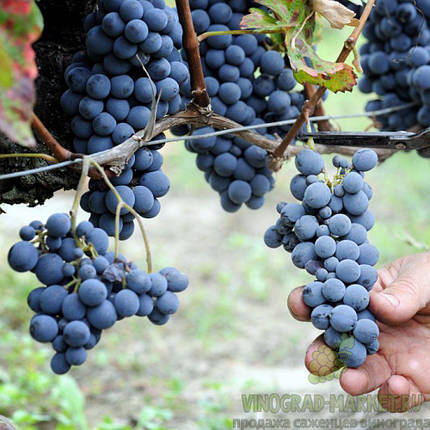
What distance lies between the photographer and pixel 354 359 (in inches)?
31.1

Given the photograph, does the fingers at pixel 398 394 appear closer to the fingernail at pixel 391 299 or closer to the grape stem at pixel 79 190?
the fingernail at pixel 391 299

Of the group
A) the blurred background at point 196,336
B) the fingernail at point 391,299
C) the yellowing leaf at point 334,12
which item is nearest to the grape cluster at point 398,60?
the blurred background at point 196,336

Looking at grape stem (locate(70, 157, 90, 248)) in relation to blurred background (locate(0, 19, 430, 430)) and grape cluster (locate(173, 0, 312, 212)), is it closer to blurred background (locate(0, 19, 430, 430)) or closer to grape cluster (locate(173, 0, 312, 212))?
grape cluster (locate(173, 0, 312, 212))

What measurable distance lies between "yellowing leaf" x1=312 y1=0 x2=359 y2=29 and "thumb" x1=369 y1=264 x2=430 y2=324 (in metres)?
0.42

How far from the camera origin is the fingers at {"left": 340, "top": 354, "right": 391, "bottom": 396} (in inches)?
32.4

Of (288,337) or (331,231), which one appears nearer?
(331,231)

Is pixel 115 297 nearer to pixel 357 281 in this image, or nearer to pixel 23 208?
pixel 357 281

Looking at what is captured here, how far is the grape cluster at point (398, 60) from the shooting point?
1239 millimetres

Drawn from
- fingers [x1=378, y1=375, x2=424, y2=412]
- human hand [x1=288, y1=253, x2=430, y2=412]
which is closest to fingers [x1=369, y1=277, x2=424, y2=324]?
human hand [x1=288, y1=253, x2=430, y2=412]

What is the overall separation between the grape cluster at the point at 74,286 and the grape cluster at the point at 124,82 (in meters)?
0.13

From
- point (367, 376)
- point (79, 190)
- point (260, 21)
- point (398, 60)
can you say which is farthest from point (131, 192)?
point (398, 60)

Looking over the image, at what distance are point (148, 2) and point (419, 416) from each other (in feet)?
4.04

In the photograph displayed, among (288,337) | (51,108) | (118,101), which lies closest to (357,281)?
(118,101)

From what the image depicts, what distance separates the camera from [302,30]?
0.91m
